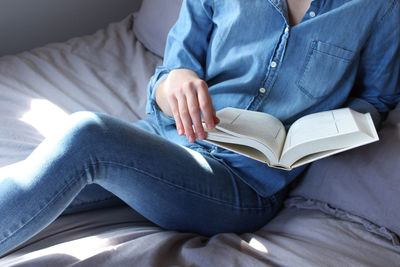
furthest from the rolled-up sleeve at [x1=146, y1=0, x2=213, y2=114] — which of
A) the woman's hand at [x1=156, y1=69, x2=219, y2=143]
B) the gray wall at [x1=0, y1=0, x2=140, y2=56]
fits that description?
the gray wall at [x1=0, y1=0, x2=140, y2=56]

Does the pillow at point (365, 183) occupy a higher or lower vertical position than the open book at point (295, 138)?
lower

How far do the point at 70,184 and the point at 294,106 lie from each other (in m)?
0.46

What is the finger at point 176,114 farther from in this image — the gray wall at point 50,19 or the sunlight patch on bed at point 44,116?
the gray wall at point 50,19

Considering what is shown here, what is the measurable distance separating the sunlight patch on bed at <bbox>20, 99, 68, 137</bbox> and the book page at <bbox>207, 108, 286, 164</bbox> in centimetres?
55

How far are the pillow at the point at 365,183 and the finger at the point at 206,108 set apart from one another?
31cm

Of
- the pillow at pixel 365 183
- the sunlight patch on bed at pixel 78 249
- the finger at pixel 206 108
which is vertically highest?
the finger at pixel 206 108

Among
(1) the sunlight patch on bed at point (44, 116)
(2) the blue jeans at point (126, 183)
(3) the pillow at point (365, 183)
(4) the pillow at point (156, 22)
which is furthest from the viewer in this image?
(4) the pillow at point (156, 22)

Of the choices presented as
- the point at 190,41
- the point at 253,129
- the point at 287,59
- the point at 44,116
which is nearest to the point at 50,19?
the point at 44,116

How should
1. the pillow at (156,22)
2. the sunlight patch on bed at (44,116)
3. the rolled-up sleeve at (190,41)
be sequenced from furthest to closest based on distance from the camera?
the pillow at (156,22) < the sunlight patch on bed at (44,116) < the rolled-up sleeve at (190,41)

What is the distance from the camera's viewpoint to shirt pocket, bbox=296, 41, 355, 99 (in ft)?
2.71

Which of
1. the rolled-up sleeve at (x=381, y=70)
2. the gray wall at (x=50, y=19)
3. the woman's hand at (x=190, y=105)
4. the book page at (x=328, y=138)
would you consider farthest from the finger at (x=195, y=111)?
the gray wall at (x=50, y=19)

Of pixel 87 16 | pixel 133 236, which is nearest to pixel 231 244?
pixel 133 236

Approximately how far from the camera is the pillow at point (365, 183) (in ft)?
2.53

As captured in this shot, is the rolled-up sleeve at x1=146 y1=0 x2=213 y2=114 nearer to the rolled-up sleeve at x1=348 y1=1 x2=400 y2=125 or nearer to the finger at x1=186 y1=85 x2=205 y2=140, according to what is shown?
the finger at x1=186 y1=85 x2=205 y2=140
